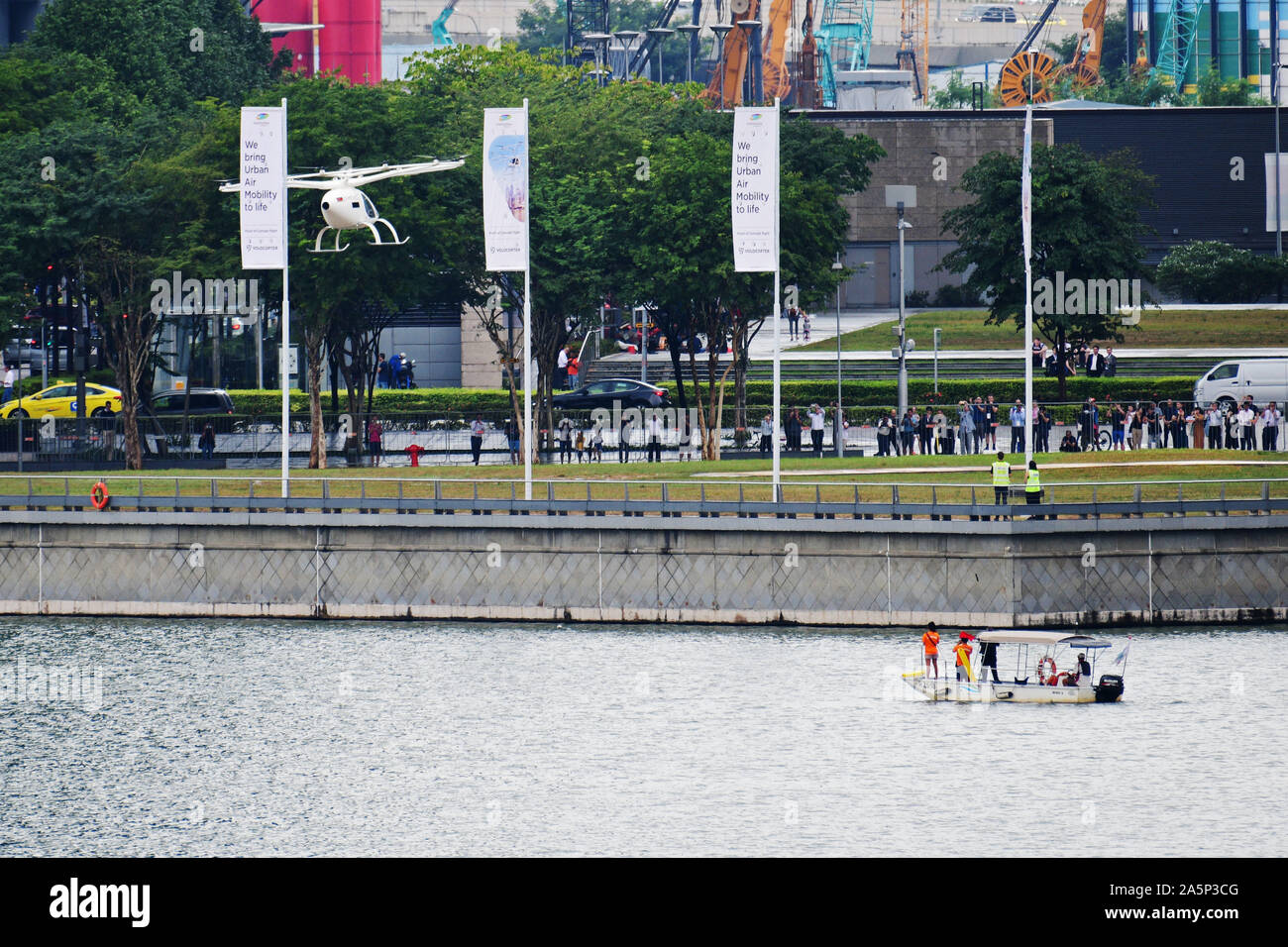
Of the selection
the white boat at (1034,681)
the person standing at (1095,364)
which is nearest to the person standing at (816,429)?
the person standing at (1095,364)

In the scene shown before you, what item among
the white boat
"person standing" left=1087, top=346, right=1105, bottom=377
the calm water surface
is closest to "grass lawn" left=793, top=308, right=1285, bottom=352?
"person standing" left=1087, top=346, right=1105, bottom=377

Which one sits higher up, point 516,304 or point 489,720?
point 516,304

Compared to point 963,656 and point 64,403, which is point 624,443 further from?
point 64,403

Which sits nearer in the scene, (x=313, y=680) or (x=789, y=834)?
(x=789, y=834)

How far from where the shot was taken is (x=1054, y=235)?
89.1m

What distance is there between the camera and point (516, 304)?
275 feet

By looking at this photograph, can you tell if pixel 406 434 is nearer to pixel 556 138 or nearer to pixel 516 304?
pixel 516 304

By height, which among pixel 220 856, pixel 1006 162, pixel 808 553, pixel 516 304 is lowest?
pixel 220 856

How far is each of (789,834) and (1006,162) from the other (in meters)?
56.6

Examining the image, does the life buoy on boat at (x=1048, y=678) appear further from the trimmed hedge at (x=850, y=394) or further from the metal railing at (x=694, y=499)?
the trimmed hedge at (x=850, y=394)

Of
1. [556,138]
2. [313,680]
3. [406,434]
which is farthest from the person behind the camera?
[556,138]

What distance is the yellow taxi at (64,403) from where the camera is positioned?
9138 centimetres
